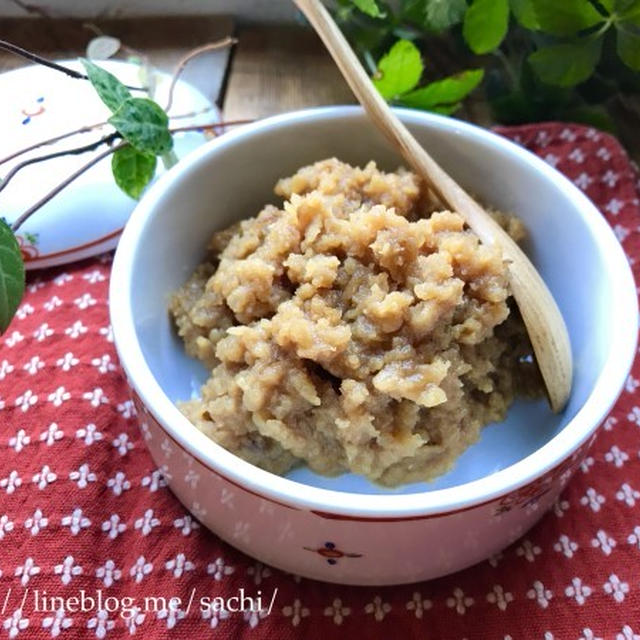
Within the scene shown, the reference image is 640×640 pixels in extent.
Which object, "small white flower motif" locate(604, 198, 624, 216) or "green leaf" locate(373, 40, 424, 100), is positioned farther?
"small white flower motif" locate(604, 198, 624, 216)

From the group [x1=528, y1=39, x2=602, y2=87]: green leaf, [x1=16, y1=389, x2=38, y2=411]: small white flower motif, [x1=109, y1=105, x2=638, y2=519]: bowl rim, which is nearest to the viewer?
[x1=109, y1=105, x2=638, y2=519]: bowl rim

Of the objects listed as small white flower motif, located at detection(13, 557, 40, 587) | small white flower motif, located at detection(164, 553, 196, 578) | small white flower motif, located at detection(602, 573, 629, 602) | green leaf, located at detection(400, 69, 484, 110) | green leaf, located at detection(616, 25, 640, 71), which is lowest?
small white flower motif, located at detection(602, 573, 629, 602)

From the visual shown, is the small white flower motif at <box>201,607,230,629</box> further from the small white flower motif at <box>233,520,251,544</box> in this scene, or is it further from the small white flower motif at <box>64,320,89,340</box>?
the small white flower motif at <box>64,320,89,340</box>

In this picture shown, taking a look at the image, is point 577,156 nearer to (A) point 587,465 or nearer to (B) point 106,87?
(A) point 587,465

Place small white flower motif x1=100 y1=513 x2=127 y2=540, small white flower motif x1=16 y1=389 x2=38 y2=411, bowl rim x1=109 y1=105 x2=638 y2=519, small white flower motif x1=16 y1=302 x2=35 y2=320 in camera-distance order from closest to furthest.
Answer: bowl rim x1=109 y1=105 x2=638 y2=519, small white flower motif x1=100 y1=513 x2=127 y2=540, small white flower motif x1=16 y1=389 x2=38 y2=411, small white flower motif x1=16 y1=302 x2=35 y2=320

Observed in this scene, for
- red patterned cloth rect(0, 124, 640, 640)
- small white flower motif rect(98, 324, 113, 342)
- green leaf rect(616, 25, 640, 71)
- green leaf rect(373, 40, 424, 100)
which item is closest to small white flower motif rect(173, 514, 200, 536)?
red patterned cloth rect(0, 124, 640, 640)

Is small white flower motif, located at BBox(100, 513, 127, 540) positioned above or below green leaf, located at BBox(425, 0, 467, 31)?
below
